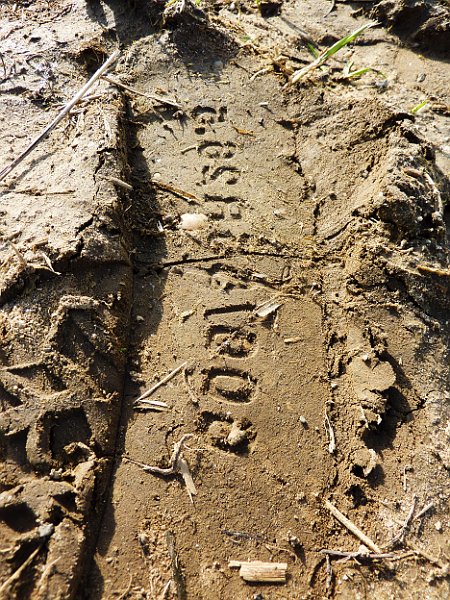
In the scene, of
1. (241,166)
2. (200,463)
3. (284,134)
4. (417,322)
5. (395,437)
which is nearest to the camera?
(200,463)

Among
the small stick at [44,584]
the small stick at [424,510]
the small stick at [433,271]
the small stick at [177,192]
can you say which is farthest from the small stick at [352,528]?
the small stick at [177,192]

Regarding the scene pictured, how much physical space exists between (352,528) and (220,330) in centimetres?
109

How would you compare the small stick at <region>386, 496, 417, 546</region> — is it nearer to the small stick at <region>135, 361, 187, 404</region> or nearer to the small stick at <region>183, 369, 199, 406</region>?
the small stick at <region>183, 369, 199, 406</region>

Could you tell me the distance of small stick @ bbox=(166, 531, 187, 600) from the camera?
1.75 m

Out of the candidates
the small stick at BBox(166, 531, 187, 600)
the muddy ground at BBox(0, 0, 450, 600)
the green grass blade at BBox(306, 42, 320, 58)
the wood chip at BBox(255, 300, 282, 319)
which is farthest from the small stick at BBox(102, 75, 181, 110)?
the small stick at BBox(166, 531, 187, 600)

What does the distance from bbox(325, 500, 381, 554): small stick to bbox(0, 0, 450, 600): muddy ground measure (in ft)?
0.04

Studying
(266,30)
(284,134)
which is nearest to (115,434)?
(284,134)

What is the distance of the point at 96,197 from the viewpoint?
2.36m

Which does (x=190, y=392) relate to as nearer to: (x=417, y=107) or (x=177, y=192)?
(x=177, y=192)

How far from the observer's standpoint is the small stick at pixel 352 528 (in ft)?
6.17

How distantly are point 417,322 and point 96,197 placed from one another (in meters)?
1.83

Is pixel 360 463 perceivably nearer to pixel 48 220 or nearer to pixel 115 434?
pixel 115 434

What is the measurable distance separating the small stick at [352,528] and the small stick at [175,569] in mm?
691

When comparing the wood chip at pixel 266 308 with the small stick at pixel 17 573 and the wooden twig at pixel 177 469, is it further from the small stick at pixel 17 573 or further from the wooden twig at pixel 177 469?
the small stick at pixel 17 573
